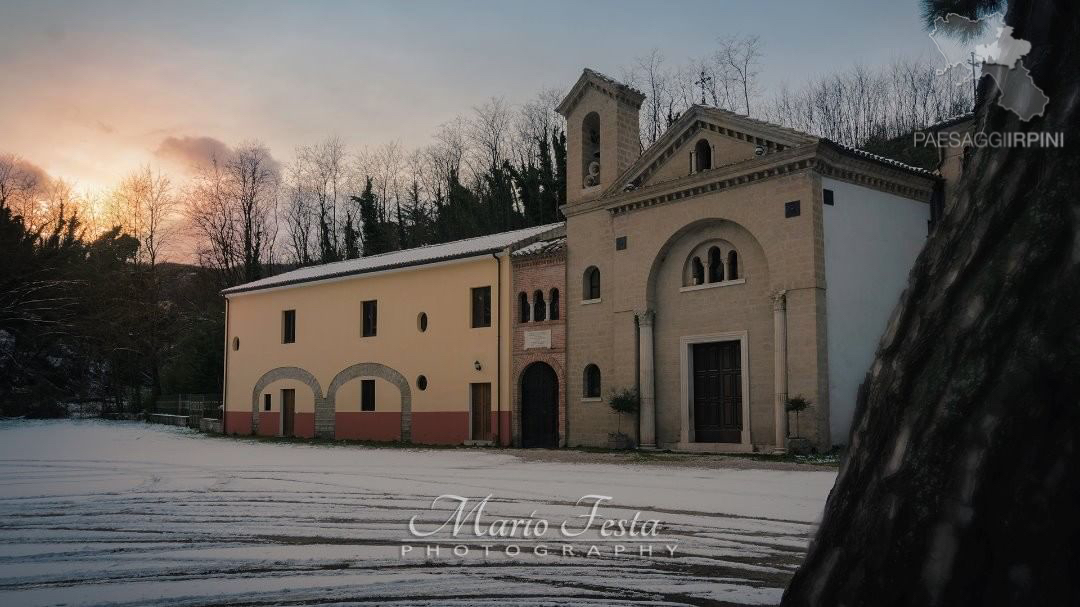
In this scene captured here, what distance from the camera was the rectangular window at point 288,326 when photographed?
3466 cm

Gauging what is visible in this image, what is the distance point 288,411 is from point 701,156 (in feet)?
67.1

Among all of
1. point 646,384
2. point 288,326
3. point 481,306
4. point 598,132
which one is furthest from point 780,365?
point 288,326

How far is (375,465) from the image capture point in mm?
18422

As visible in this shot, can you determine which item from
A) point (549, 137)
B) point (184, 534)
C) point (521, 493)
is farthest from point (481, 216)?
point (184, 534)

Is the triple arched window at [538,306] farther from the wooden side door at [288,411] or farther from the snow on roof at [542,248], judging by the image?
the wooden side door at [288,411]

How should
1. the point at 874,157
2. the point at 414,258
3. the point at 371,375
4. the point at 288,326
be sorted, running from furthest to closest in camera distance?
the point at 288,326
the point at 414,258
the point at 371,375
the point at 874,157

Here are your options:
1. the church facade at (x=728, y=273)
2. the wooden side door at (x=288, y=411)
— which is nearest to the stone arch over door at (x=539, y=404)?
the church facade at (x=728, y=273)

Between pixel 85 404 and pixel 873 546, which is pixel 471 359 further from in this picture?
pixel 85 404

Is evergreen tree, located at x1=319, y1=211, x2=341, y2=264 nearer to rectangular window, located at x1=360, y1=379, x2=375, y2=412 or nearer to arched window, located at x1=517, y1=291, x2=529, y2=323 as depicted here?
rectangular window, located at x1=360, y1=379, x2=375, y2=412

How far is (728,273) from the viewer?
2191 centimetres

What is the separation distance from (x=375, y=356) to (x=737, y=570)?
2538 centimetres

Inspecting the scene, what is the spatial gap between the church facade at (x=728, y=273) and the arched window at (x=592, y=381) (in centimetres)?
3

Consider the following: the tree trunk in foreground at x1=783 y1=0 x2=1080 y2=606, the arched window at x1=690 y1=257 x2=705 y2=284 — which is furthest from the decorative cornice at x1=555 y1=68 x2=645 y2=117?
the tree trunk in foreground at x1=783 y1=0 x2=1080 y2=606

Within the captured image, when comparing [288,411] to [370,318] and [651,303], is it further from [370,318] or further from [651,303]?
[651,303]
